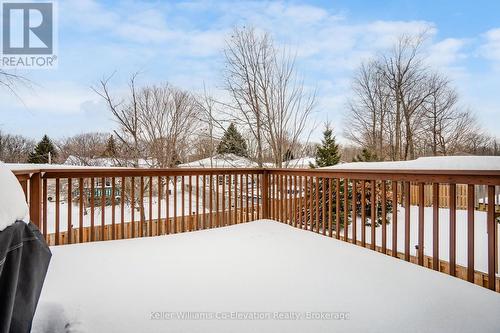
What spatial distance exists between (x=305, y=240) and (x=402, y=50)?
1093cm

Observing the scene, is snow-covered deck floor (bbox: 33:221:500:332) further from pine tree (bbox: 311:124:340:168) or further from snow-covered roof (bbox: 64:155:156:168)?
snow-covered roof (bbox: 64:155:156:168)

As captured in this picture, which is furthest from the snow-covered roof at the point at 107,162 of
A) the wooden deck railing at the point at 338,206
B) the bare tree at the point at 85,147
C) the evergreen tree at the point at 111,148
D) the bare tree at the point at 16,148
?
the wooden deck railing at the point at 338,206

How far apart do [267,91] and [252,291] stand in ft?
23.6

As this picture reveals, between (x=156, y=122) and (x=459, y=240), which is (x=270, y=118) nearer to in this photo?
(x=156, y=122)

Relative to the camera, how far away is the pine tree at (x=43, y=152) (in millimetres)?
13398

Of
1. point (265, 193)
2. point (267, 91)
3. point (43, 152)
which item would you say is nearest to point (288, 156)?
point (267, 91)

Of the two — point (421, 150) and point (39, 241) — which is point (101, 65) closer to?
point (39, 241)

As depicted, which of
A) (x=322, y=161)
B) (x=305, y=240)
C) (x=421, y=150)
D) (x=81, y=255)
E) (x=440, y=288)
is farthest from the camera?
(x=421, y=150)

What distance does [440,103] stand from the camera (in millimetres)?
12039

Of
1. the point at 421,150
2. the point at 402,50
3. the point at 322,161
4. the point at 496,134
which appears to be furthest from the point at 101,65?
the point at 496,134

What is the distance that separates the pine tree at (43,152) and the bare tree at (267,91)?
33.9ft

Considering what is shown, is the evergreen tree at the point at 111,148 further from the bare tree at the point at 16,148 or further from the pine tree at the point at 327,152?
the pine tree at the point at 327,152

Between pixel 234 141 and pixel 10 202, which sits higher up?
pixel 234 141

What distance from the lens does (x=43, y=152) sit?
1391 cm
